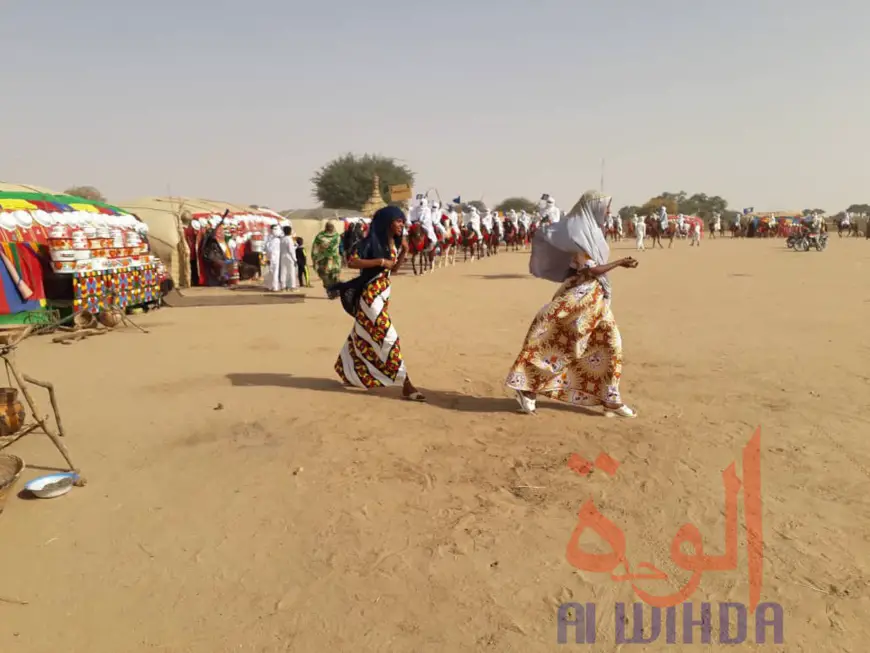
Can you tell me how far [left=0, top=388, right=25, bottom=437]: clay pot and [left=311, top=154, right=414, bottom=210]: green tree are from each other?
4136 cm

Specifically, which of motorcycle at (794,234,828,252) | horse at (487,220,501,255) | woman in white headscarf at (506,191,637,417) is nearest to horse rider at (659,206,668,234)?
motorcycle at (794,234,828,252)

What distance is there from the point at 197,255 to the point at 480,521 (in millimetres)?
13565

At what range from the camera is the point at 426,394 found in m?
5.21

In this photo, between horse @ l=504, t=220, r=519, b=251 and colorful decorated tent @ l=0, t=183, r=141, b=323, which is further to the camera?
horse @ l=504, t=220, r=519, b=251

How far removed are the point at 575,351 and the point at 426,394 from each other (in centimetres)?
140

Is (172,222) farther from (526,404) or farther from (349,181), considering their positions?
(349,181)

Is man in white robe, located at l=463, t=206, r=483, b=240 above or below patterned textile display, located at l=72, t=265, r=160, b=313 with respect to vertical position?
above

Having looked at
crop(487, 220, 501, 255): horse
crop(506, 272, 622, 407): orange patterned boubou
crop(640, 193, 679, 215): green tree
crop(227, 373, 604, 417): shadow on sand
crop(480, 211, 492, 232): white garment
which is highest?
crop(640, 193, 679, 215): green tree

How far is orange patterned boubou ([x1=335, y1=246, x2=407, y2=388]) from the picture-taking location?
4875 mm

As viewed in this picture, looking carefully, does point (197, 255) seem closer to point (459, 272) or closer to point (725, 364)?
point (459, 272)

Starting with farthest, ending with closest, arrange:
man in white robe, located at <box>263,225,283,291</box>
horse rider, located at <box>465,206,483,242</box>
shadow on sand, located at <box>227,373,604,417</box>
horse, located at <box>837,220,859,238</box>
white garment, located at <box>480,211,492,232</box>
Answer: horse, located at <box>837,220,859,238</box>
white garment, located at <box>480,211,492,232</box>
horse rider, located at <box>465,206,483,242</box>
man in white robe, located at <box>263,225,283,291</box>
shadow on sand, located at <box>227,373,604,417</box>

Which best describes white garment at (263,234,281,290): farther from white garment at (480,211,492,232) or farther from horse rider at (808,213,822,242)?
horse rider at (808,213,822,242)

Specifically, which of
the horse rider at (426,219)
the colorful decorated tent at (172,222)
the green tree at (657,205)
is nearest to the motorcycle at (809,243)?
the horse rider at (426,219)

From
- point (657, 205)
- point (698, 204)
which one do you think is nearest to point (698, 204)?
point (698, 204)
